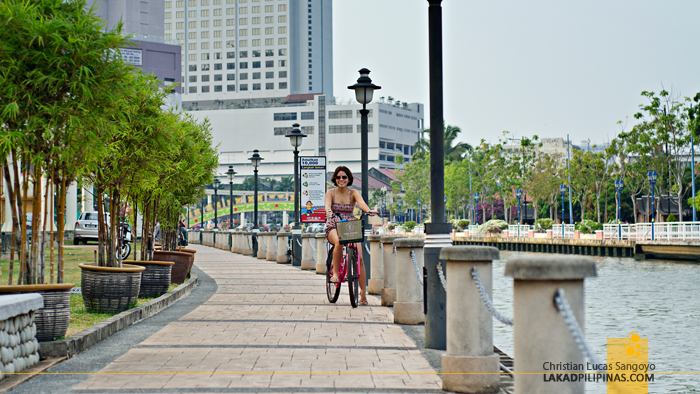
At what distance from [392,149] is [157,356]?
156 meters

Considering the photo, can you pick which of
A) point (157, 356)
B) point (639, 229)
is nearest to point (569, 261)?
point (157, 356)

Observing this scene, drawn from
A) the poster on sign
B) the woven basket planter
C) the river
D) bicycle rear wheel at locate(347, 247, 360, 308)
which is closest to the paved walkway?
bicycle rear wheel at locate(347, 247, 360, 308)

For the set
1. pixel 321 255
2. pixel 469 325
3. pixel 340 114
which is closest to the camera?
pixel 469 325

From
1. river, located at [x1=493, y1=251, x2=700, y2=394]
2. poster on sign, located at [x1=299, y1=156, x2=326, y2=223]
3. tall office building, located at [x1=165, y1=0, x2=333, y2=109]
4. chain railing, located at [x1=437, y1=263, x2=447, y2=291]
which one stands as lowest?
river, located at [x1=493, y1=251, x2=700, y2=394]

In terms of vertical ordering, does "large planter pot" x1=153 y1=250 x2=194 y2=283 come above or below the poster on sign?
below

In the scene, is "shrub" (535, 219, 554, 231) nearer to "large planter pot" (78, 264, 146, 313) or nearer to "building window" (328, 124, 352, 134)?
"large planter pot" (78, 264, 146, 313)

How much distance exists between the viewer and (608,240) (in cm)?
4369

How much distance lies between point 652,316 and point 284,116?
146 meters

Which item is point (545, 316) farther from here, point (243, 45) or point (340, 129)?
point (243, 45)

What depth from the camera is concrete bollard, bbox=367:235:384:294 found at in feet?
41.2

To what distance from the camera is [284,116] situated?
158 metres

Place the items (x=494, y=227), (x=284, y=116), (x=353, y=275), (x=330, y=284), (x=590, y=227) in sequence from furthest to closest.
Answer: (x=284, y=116), (x=494, y=227), (x=590, y=227), (x=330, y=284), (x=353, y=275)

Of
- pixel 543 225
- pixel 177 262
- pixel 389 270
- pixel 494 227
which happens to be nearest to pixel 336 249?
pixel 389 270

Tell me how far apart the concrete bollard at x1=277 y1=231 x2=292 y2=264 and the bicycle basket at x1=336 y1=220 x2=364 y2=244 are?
15305 mm
